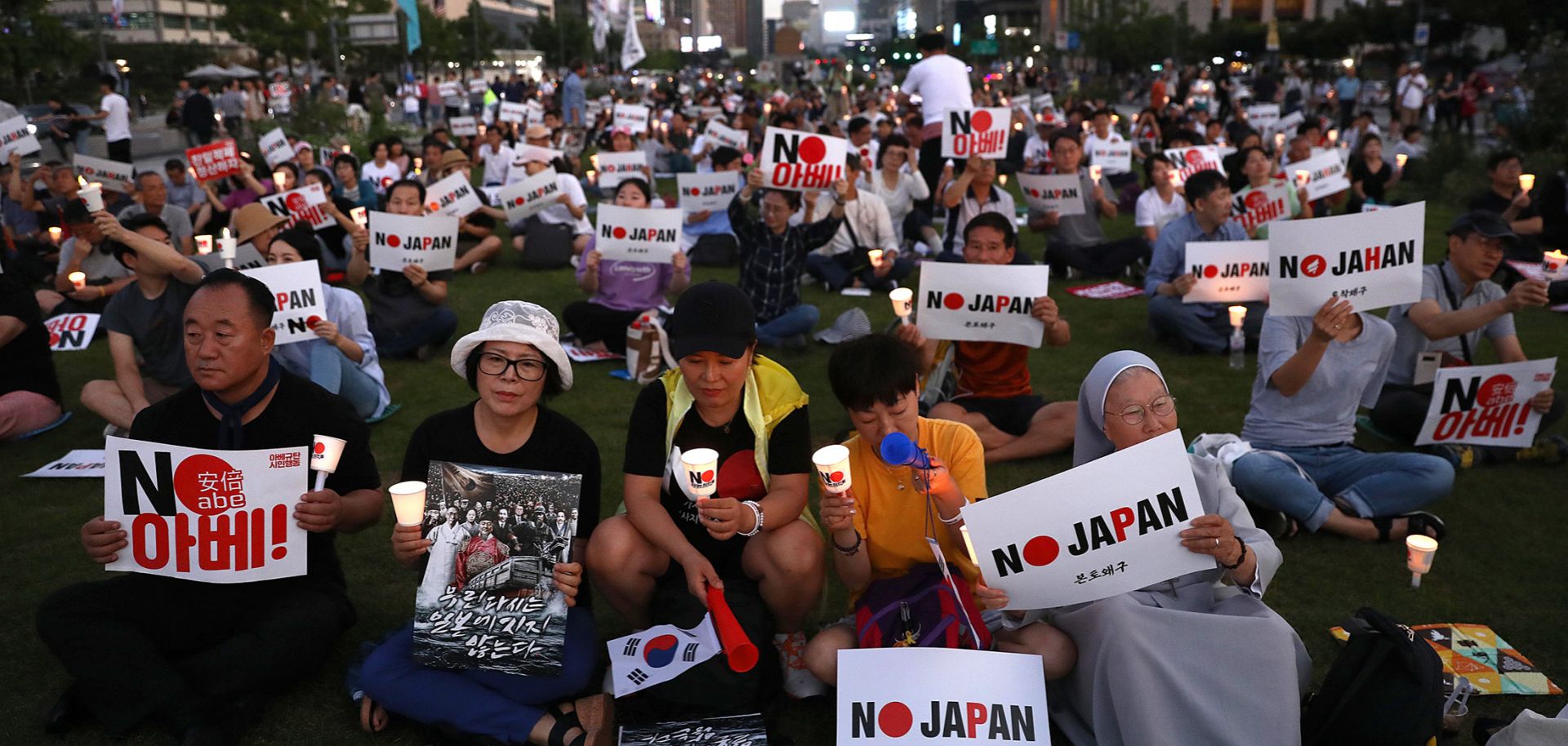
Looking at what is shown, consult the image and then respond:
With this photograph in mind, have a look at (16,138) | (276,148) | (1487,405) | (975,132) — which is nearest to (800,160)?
(975,132)

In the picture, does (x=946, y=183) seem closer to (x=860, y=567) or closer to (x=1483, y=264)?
(x=1483, y=264)

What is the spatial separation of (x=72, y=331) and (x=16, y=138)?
13.8 ft

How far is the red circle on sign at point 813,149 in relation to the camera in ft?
29.2

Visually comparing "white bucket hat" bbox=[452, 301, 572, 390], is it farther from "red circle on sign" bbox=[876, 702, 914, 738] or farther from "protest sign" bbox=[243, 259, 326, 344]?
"protest sign" bbox=[243, 259, 326, 344]

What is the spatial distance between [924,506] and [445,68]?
74941 millimetres

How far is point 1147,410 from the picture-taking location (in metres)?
3.63

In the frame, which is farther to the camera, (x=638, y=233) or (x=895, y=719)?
(x=638, y=233)

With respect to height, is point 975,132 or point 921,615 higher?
point 975,132

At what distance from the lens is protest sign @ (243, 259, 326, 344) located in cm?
624

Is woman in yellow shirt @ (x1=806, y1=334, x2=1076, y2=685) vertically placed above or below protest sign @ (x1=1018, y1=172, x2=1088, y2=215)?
below

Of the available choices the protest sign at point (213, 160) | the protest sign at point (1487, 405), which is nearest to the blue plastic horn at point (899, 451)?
the protest sign at point (1487, 405)

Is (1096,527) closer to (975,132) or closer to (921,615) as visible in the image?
(921,615)

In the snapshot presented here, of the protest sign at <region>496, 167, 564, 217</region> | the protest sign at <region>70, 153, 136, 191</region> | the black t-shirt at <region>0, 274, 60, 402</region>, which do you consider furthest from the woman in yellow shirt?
the protest sign at <region>70, 153, 136, 191</region>

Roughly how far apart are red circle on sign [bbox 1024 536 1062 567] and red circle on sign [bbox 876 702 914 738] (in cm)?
57
